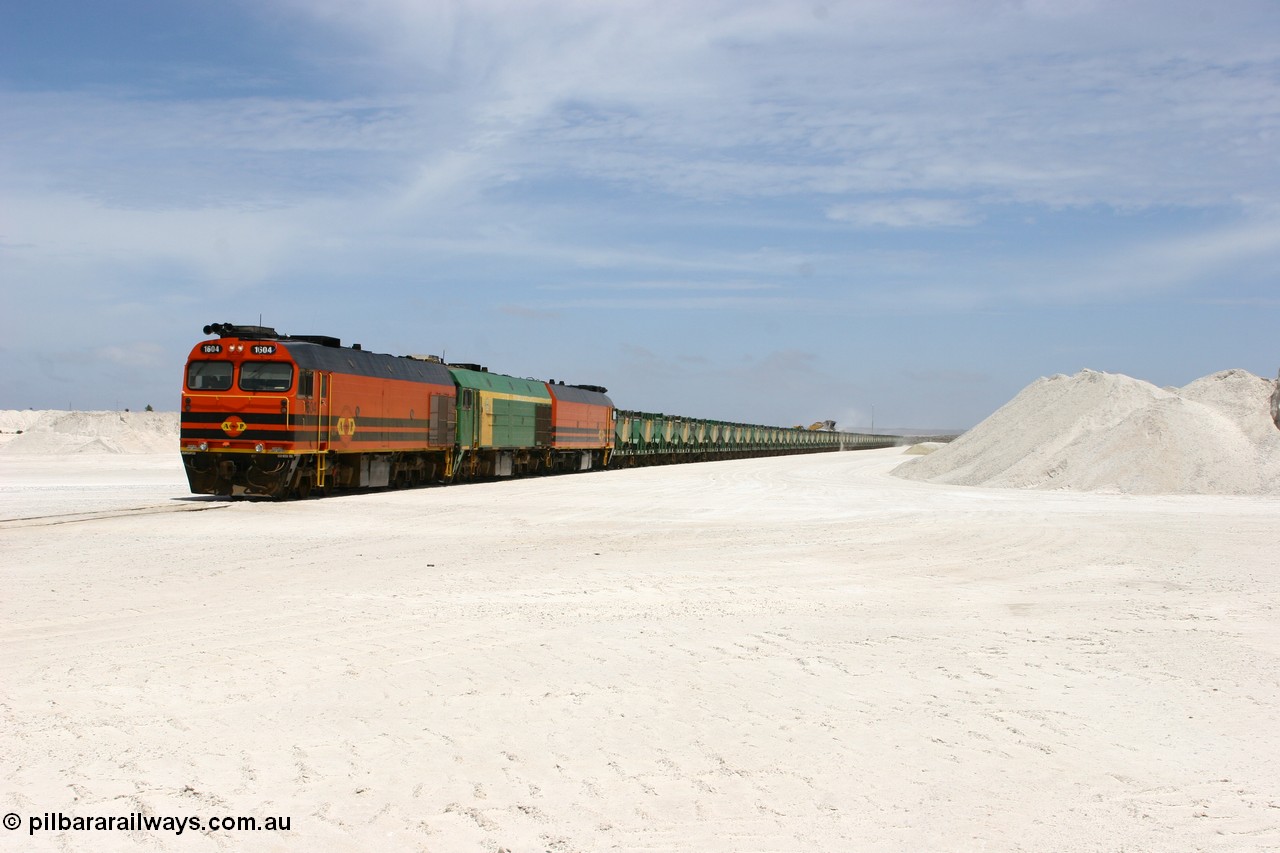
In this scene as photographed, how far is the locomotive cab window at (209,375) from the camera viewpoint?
25.0 meters

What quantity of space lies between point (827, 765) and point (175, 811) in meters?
3.56

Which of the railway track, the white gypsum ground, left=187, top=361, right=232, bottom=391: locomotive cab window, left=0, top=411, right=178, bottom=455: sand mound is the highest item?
left=187, top=361, right=232, bottom=391: locomotive cab window

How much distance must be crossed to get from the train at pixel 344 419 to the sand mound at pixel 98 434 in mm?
37399

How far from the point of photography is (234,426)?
24.7 meters

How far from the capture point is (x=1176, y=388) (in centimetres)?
4838

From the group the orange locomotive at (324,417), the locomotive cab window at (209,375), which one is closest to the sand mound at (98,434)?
the orange locomotive at (324,417)

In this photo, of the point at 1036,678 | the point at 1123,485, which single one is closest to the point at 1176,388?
the point at 1123,485

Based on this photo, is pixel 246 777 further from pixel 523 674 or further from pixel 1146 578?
pixel 1146 578

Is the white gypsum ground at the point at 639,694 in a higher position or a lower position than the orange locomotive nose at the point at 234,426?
lower

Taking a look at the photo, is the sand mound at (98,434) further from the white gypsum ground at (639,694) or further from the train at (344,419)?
the white gypsum ground at (639,694)

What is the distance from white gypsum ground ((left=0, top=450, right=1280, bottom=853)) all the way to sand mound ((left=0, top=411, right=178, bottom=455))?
57.1 metres

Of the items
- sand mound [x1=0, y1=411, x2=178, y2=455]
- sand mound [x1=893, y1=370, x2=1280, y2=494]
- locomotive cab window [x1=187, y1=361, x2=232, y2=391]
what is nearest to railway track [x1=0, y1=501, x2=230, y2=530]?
locomotive cab window [x1=187, y1=361, x2=232, y2=391]

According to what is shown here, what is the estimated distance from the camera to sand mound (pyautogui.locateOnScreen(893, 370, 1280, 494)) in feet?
119

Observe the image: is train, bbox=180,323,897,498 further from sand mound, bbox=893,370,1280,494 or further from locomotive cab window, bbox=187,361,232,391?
sand mound, bbox=893,370,1280,494
